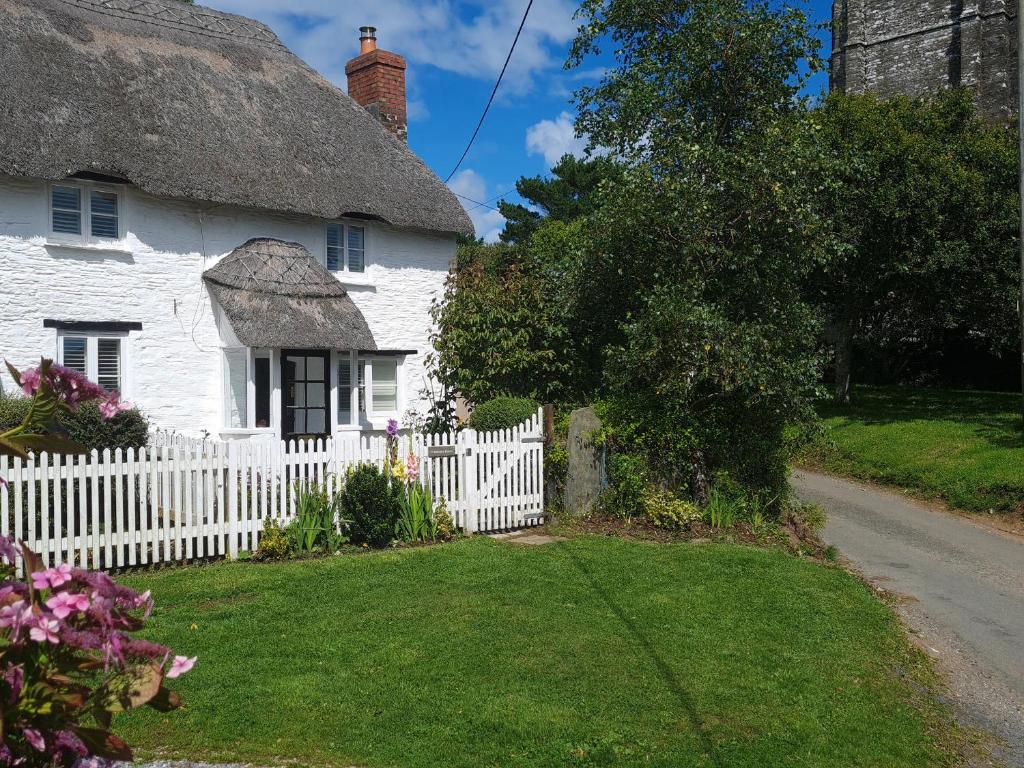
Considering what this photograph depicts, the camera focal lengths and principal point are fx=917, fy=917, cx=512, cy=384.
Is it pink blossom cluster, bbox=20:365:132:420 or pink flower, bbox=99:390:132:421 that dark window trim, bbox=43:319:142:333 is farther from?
pink blossom cluster, bbox=20:365:132:420

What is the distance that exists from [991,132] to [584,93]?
51.2ft

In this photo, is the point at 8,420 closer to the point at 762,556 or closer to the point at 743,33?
the point at 762,556

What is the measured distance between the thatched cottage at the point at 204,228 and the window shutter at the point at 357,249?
0.10 feet

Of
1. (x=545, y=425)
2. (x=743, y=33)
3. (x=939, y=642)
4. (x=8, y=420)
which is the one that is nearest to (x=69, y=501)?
(x=8, y=420)

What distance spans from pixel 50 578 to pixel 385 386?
52.0 feet

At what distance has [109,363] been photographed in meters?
14.5

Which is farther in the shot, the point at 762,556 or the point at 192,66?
the point at 192,66

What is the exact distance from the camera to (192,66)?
16.9m

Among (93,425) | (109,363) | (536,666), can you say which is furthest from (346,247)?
(536,666)

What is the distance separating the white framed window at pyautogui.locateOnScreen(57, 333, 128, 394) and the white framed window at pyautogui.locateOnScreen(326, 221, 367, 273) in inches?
165

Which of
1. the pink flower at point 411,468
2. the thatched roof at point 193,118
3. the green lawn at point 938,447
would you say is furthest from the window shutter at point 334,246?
the green lawn at point 938,447

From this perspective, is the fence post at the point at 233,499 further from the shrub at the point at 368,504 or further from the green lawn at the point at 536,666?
the shrub at the point at 368,504

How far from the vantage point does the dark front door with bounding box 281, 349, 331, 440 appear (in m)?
A: 15.8

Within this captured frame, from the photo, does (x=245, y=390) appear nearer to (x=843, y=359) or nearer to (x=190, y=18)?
(x=190, y=18)
